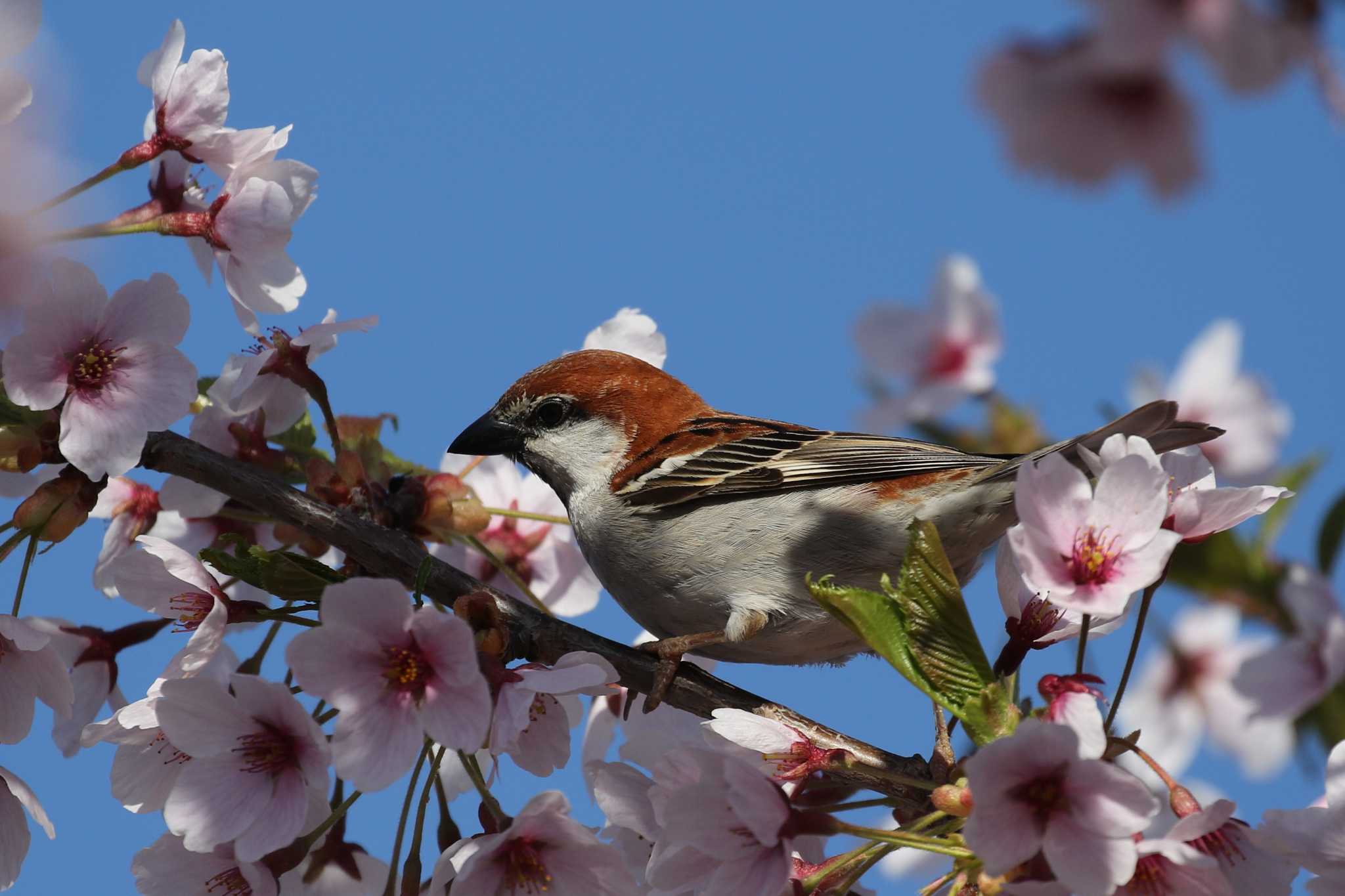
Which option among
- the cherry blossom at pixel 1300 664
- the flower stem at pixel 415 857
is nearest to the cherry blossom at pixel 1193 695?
the cherry blossom at pixel 1300 664

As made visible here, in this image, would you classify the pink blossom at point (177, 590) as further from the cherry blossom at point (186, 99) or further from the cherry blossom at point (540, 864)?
the cherry blossom at point (186, 99)

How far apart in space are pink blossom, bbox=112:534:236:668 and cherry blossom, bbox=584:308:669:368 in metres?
1.68

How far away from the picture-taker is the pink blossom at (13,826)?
2.95 m

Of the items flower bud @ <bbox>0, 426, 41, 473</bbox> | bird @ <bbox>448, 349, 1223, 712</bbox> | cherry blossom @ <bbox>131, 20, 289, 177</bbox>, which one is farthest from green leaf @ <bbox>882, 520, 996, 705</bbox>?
cherry blossom @ <bbox>131, 20, 289, 177</bbox>

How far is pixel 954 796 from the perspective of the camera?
7.57 feet

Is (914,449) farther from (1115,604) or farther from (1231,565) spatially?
(1115,604)

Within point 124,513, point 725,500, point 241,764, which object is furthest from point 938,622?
point 124,513

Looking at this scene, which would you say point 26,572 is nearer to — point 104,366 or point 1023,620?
point 104,366

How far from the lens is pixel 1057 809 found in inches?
87.0

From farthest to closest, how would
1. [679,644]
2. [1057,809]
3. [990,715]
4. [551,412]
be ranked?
[551,412] < [679,644] < [990,715] < [1057,809]

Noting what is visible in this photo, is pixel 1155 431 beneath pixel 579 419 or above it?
beneath

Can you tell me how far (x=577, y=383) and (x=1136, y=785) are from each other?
2.97 m

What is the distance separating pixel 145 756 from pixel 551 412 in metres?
2.19

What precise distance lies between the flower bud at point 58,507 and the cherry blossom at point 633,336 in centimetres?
179
